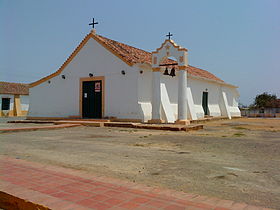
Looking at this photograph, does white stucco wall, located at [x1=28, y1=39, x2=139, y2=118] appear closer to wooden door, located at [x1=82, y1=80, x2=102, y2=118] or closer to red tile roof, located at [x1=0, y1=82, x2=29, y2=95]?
wooden door, located at [x1=82, y1=80, x2=102, y2=118]

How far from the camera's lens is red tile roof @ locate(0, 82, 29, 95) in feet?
122

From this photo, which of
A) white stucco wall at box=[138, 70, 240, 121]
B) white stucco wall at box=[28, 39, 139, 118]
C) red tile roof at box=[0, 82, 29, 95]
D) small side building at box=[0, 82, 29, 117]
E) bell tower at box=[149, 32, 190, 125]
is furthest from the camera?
red tile roof at box=[0, 82, 29, 95]

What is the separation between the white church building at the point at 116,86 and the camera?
637 inches

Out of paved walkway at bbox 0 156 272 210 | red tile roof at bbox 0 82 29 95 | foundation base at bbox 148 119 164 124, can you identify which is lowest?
paved walkway at bbox 0 156 272 210

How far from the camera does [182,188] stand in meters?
3.83

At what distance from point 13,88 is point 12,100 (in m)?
2.02

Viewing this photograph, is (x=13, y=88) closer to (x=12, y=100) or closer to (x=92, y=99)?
(x=12, y=100)

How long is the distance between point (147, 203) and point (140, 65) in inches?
555

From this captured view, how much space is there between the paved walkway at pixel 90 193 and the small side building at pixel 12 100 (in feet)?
118

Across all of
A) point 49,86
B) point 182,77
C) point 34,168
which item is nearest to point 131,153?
point 34,168

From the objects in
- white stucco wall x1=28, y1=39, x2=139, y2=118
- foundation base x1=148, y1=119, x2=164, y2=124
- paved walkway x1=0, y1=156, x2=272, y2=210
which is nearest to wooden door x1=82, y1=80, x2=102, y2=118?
white stucco wall x1=28, y1=39, x2=139, y2=118

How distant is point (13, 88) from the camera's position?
38938mm

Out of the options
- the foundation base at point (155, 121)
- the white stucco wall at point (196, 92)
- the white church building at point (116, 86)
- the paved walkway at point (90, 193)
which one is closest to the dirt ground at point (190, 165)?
the paved walkway at point (90, 193)

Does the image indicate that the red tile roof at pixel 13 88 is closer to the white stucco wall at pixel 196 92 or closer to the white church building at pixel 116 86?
the white church building at pixel 116 86
